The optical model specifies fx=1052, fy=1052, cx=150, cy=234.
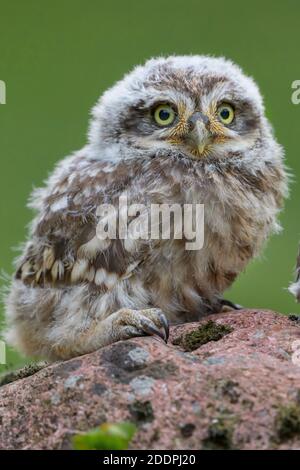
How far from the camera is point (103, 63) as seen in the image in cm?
926

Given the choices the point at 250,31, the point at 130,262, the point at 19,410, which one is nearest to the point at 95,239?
the point at 130,262

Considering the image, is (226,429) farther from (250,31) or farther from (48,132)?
(250,31)

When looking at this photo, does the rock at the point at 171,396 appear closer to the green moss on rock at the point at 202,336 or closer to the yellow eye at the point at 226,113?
the green moss on rock at the point at 202,336

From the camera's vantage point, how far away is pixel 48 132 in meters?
8.11

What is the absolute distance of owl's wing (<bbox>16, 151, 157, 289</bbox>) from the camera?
3734 mm

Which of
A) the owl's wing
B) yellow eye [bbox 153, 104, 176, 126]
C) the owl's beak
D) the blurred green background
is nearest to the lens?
the owl's wing

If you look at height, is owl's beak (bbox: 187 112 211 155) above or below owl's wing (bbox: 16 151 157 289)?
above

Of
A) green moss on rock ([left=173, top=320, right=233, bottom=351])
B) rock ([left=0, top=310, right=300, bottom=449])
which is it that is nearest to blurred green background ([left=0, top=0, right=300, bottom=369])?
green moss on rock ([left=173, top=320, right=233, bottom=351])

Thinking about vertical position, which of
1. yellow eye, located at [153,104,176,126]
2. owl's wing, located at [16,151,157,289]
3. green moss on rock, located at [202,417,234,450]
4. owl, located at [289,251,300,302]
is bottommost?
green moss on rock, located at [202,417,234,450]

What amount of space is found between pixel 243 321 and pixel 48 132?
15.3ft

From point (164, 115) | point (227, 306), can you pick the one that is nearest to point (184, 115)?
point (164, 115)

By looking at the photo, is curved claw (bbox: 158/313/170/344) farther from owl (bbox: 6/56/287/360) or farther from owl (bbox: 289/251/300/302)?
owl (bbox: 289/251/300/302)

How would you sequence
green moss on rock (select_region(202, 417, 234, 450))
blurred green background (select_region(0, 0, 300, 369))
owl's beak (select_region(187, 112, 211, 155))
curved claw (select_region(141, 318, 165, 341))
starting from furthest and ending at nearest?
blurred green background (select_region(0, 0, 300, 369)) → owl's beak (select_region(187, 112, 211, 155)) → curved claw (select_region(141, 318, 165, 341)) → green moss on rock (select_region(202, 417, 234, 450))

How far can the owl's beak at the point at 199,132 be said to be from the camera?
3.88m
